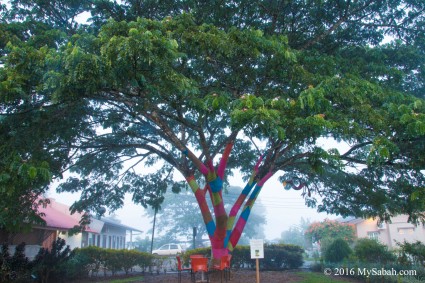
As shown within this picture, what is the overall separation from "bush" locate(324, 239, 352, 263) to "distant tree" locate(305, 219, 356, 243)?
14355 millimetres

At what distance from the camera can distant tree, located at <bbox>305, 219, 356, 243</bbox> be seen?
34372 millimetres

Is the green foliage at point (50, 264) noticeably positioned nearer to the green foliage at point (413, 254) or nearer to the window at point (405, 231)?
the green foliage at point (413, 254)

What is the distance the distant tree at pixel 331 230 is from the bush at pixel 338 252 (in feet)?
47.1

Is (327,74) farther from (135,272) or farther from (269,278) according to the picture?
(135,272)

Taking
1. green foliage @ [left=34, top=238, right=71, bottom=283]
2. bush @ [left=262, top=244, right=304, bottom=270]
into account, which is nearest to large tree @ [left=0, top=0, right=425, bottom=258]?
green foliage @ [left=34, top=238, right=71, bottom=283]

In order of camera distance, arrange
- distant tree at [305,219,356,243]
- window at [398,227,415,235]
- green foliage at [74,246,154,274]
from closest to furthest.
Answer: green foliage at [74,246,154,274], window at [398,227,415,235], distant tree at [305,219,356,243]

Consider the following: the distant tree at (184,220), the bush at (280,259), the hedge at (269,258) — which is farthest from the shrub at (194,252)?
the distant tree at (184,220)

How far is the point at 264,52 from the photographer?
982cm

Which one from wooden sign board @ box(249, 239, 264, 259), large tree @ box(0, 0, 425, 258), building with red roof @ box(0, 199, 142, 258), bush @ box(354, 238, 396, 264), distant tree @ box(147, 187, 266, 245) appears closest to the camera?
large tree @ box(0, 0, 425, 258)

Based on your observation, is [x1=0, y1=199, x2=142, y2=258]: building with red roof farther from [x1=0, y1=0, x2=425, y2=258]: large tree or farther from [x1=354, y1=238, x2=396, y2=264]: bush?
[x1=354, y1=238, x2=396, y2=264]: bush

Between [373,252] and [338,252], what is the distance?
268 cm

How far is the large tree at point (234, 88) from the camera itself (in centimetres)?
767

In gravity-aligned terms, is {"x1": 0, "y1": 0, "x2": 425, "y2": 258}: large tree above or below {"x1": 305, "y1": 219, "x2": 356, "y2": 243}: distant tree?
above

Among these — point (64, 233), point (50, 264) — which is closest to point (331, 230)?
point (64, 233)
